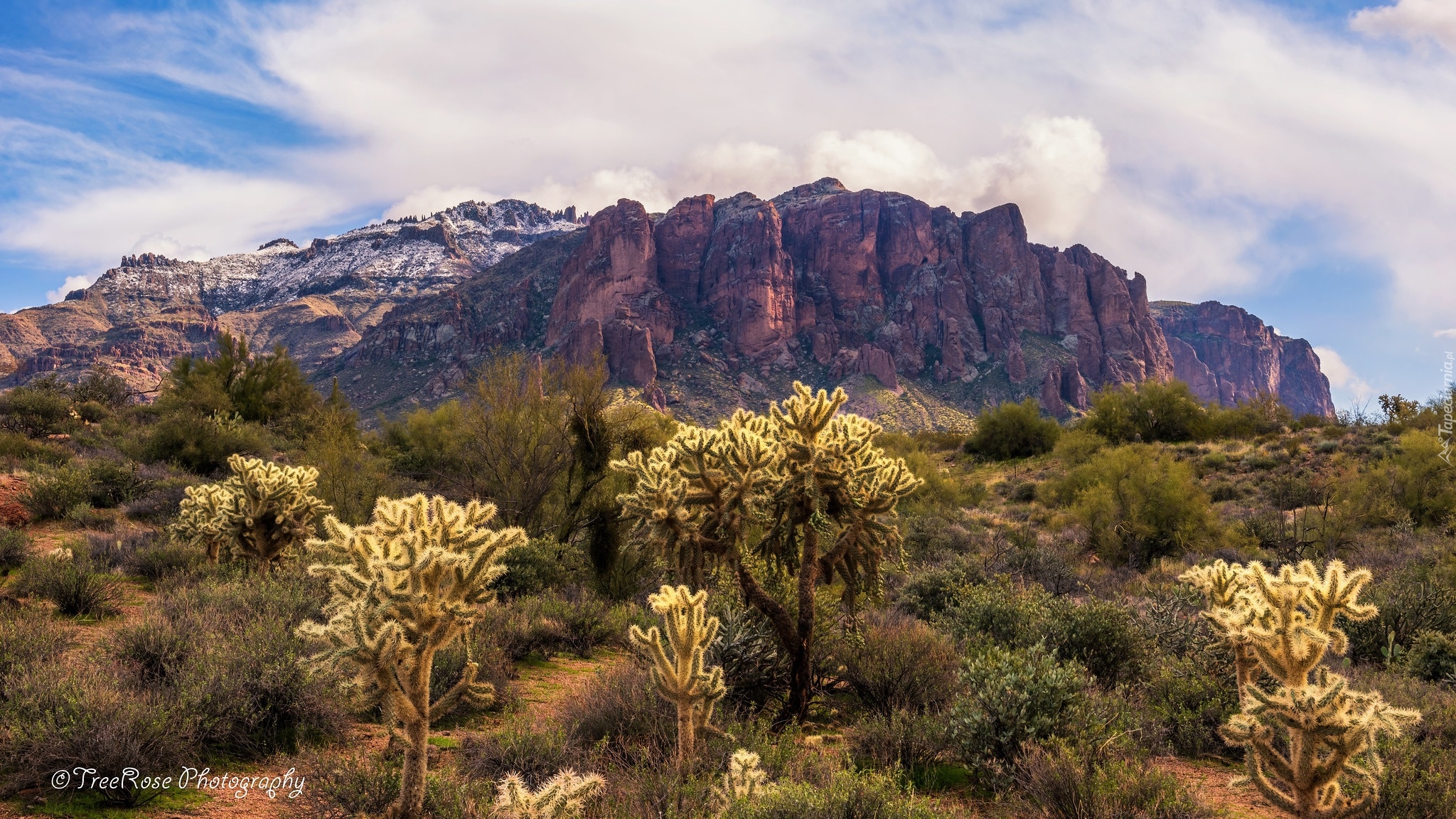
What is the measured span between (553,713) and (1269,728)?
5133 millimetres

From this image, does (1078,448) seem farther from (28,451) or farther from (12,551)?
(28,451)

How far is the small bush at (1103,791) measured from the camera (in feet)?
13.8

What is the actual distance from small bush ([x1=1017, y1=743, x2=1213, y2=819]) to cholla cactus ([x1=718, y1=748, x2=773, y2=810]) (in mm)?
1926

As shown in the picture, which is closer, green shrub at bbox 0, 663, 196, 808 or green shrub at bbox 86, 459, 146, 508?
green shrub at bbox 0, 663, 196, 808

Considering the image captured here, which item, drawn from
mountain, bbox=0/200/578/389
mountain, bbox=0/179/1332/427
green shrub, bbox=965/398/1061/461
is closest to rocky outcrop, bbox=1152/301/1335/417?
mountain, bbox=0/179/1332/427

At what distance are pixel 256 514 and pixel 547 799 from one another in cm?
723

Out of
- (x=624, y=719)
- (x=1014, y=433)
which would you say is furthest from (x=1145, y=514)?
(x=1014, y=433)

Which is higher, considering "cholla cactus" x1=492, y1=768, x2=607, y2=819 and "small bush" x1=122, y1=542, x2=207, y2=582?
"small bush" x1=122, y1=542, x2=207, y2=582

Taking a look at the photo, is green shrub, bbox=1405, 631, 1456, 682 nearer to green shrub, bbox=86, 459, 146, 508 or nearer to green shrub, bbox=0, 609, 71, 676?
green shrub, bbox=0, 609, 71, 676

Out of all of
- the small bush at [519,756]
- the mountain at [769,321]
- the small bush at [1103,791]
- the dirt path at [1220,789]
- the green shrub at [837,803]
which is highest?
the mountain at [769,321]

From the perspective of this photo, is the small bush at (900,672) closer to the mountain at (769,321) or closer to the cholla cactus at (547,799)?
the cholla cactus at (547,799)

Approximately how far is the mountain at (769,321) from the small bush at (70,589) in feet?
250

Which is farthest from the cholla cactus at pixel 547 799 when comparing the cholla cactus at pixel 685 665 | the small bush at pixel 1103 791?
the small bush at pixel 1103 791

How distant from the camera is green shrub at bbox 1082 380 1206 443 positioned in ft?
95.7
